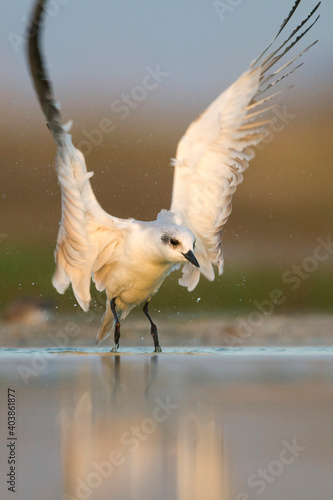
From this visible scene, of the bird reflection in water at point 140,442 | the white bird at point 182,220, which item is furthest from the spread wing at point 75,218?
the bird reflection in water at point 140,442

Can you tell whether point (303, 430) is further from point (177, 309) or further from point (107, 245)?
point (177, 309)

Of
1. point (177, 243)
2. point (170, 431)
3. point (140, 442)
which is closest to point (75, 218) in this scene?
point (177, 243)

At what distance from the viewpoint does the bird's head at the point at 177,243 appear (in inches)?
219

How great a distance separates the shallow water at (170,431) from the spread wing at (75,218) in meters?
0.85

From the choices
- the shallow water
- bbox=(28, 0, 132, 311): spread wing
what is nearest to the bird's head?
bbox=(28, 0, 132, 311): spread wing

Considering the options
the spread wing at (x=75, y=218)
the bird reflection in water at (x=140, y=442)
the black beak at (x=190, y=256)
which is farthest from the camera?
the black beak at (x=190, y=256)

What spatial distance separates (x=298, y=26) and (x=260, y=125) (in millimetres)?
686

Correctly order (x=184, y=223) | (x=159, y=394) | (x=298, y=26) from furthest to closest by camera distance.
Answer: (x=184, y=223) < (x=298, y=26) < (x=159, y=394)

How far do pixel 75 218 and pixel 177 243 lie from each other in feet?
2.04

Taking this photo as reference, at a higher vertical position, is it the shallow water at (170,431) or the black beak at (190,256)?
the shallow water at (170,431)

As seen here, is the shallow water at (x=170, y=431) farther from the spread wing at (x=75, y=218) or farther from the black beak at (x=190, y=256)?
the spread wing at (x=75, y=218)

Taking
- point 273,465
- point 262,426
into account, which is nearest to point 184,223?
point 262,426

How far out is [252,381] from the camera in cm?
449

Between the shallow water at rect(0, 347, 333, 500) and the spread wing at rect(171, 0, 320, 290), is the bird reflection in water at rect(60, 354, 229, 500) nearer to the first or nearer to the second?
the shallow water at rect(0, 347, 333, 500)
